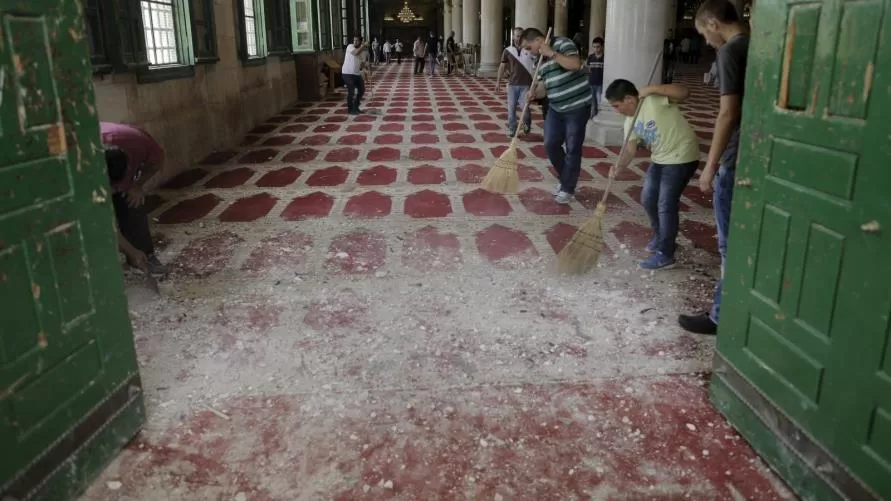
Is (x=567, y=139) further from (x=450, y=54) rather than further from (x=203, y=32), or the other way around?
(x=450, y=54)

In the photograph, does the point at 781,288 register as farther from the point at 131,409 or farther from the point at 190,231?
the point at 190,231

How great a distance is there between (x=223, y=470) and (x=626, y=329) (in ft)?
6.44

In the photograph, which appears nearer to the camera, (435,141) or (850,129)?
(850,129)

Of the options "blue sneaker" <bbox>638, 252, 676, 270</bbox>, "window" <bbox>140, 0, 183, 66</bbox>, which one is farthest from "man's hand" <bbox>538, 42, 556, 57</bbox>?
"window" <bbox>140, 0, 183, 66</bbox>

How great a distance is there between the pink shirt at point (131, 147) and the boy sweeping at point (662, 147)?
2468 mm

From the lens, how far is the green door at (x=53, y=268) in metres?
1.80

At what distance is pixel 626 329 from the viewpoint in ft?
10.7

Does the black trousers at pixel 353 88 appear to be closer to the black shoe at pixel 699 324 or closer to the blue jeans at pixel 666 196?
the blue jeans at pixel 666 196

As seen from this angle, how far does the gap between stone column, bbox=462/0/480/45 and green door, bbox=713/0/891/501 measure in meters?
25.2

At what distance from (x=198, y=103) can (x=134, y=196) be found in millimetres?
4577

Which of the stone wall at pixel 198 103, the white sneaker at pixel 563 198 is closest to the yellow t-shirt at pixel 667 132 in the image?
Result: the white sneaker at pixel 563 198

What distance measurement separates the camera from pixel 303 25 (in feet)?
49.0

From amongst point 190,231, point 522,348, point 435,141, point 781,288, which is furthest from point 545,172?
point 781,288

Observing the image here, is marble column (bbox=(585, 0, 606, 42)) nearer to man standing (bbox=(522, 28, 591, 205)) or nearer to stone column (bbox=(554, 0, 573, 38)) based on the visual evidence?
stone column (bbox=(554, 0, 573, 38))
